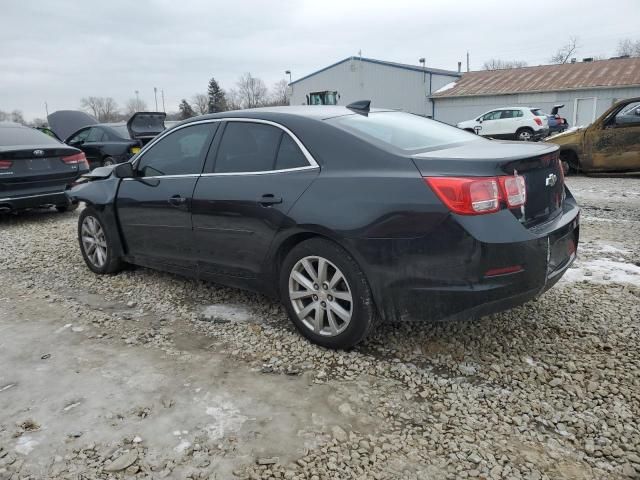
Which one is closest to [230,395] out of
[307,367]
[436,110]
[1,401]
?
[307,367]

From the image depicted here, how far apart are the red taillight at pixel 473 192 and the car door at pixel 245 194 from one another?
2.78 ft

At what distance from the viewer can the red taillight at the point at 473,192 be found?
2.63 m

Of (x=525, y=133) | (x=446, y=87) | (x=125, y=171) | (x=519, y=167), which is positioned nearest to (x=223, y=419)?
(x=519, y=167)

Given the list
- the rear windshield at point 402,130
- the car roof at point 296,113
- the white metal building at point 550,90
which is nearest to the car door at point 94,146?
the car roof at point 296,113

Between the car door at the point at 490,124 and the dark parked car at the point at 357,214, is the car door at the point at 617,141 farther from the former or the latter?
the car door at the point at 490,124

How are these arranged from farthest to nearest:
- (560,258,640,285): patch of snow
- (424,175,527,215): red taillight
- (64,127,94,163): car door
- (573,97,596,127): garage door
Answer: (573,97,596,127): garage door → (64,127,94,163): car door → (560,258,640,285): patch of snow → (424,175,527,215): red taillight

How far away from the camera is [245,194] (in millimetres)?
3463

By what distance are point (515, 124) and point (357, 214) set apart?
20.4 meters

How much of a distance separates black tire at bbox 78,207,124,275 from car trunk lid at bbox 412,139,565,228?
3.20m

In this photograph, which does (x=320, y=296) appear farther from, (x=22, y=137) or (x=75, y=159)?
(x=22, y=137)

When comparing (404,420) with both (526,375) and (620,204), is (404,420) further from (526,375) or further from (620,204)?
(620,204)

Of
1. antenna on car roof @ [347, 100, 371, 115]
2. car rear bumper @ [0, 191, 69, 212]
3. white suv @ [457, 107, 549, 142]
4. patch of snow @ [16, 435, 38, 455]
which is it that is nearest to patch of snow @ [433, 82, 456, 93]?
white suv @ [457, 107, 549, 142]

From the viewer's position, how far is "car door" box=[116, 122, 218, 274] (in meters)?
3.95

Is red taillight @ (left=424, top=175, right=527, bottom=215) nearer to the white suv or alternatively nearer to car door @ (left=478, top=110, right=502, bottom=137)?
the white suv
